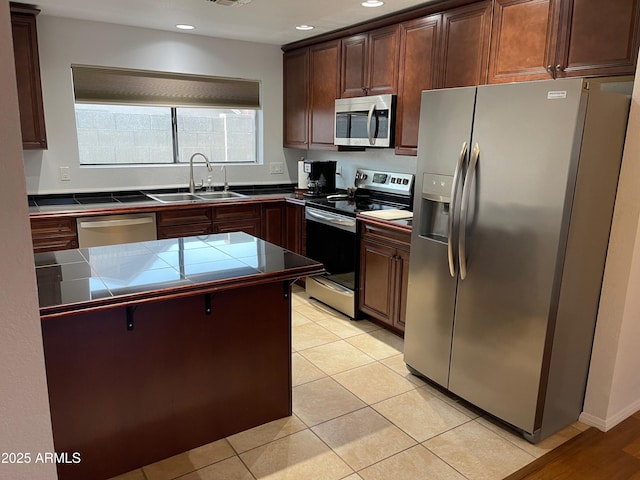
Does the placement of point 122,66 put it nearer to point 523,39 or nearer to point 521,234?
point 523,39

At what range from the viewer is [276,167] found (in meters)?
5.16

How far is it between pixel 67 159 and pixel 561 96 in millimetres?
3810

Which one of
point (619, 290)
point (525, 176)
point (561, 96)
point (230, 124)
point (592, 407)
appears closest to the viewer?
point (561, 96)

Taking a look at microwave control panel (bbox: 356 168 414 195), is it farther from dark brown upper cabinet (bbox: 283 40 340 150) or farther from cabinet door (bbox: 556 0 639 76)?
cabinet door (bbox: 556 0 639 76)

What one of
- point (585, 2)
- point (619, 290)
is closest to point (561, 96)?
point (585, 2)

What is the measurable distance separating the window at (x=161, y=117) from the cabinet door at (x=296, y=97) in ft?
1.04

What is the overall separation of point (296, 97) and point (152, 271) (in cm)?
319

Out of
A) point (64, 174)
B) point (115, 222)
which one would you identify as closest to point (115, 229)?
point (115, 222)

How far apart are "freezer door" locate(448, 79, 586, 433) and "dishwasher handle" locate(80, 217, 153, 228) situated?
105 inches

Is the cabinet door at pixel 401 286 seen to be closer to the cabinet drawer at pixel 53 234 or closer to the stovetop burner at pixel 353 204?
the stovetop burner at pixel 353 204

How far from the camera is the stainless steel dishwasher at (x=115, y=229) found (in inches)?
147

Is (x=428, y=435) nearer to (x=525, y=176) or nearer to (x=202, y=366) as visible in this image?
(x=202, y=366)

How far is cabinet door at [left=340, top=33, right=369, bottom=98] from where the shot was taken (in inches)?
153

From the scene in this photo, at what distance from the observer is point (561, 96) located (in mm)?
2027
